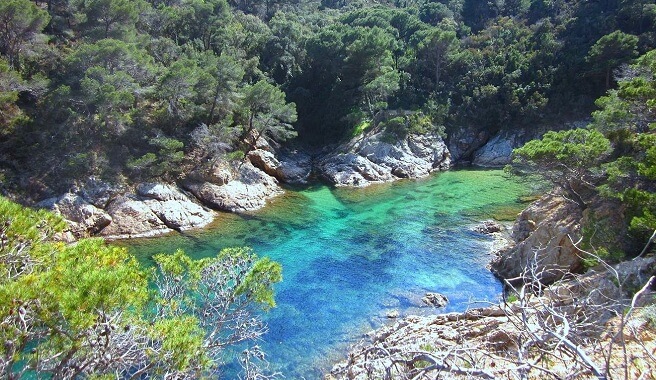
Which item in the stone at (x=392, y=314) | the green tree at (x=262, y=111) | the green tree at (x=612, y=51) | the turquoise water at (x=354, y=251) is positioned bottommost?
the stone at (x=392, y=314)

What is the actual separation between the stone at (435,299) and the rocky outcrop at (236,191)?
1422 centimetres

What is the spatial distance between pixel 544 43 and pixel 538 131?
965 centimetres

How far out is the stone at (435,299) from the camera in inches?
569

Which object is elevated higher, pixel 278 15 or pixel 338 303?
pixel 278 15

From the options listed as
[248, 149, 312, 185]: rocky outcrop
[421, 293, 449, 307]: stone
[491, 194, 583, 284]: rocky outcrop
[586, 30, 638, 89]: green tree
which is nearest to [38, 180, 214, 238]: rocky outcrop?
Result: [248, 149, 312, 185]: rocky outcrop

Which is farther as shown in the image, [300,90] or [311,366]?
[300,90]

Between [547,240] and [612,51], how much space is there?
2774 centimetres

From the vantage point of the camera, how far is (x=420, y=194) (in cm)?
2903

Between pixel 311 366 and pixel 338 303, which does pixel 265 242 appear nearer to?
pixel 338 303

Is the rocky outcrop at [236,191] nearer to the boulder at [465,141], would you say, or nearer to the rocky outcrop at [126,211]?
the rocky outcrop at [126,211]

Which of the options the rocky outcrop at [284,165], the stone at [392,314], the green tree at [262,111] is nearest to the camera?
the stone at [392,314]

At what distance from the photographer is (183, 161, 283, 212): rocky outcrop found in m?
25.9

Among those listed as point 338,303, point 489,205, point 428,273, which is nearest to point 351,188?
point 489,205

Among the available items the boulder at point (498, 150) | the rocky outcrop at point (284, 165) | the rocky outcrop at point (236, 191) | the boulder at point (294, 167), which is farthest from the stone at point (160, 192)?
the boulder at point (498, 150)
